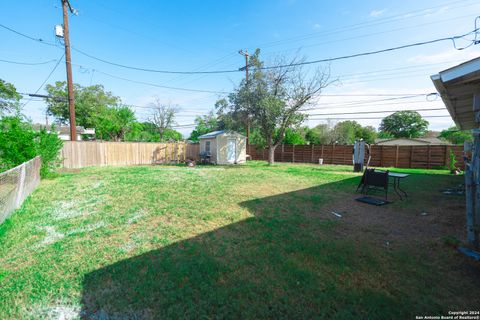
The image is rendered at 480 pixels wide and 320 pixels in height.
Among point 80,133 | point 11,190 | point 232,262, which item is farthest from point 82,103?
point 232,262

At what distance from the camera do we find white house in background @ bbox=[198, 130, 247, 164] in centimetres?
1541

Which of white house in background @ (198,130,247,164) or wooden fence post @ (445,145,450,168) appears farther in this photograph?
white house in background @ (198,130,247,164)

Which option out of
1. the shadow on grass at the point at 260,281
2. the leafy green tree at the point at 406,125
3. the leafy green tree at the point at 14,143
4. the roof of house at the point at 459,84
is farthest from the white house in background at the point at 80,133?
the leafy green tree at the point at 406,125

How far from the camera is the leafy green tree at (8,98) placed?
15901mm

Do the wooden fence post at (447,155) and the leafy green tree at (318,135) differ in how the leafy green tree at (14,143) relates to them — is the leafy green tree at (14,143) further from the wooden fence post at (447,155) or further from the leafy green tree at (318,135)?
the leafy green tree at (318,135)

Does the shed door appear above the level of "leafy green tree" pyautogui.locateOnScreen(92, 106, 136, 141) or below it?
below

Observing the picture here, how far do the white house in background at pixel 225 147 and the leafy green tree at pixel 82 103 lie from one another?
18.8m

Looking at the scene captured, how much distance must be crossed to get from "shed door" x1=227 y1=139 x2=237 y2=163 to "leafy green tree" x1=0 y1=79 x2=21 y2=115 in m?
16.6

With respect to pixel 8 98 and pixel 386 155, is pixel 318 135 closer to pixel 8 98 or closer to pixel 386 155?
pixel 386 155

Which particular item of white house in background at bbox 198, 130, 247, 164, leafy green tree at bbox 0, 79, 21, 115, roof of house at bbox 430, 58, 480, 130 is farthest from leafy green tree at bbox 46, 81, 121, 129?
roof of house at bbox 430, 58, 480, 130

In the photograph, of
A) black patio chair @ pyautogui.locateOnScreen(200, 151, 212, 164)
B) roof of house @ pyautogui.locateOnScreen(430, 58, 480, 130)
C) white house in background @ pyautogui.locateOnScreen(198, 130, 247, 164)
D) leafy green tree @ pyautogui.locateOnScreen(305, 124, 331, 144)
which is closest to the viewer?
roof of house @ pyautogui.locateOnScreen(430, 58, 480, 130)

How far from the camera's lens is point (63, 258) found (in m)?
2.73

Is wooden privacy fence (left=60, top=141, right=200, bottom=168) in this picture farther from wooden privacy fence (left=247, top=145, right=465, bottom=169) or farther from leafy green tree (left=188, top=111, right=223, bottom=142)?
leafy green tree (left=188, top=111, right=223, bottom=142)

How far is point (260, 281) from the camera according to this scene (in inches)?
88.4
